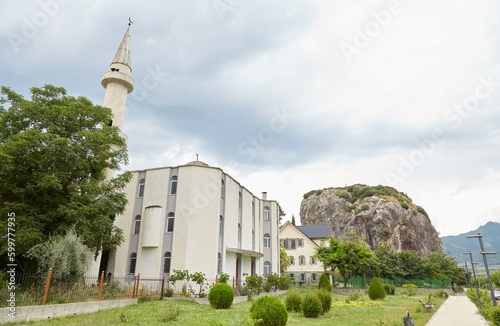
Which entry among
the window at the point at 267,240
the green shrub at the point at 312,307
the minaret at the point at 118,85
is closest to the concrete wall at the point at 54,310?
the green shrub at the point at 312,307

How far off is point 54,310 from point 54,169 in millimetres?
7447

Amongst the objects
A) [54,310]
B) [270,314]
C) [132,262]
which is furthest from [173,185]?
[270,314]

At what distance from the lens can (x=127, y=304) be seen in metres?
16.8

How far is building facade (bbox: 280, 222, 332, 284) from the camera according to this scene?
47531 millimetres

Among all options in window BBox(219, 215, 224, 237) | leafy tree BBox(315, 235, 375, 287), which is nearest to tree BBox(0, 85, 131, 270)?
window BBox(219, 215, 224, 237)

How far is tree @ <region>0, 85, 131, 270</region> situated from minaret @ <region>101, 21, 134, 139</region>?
627 centimetres

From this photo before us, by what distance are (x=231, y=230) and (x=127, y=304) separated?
1048 cm

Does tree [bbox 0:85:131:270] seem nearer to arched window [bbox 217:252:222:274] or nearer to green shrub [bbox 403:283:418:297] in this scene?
arched window [bbox 217:252:222:274]

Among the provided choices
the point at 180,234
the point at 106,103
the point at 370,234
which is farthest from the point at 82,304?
the point at 370,234

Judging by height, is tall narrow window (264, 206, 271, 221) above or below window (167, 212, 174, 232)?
above

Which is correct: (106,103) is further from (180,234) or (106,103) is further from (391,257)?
(391,257)

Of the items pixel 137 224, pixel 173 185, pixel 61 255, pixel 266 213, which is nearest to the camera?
pixel 61 255

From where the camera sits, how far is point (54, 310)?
12344mm

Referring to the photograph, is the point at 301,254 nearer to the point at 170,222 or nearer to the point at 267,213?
the point at 267,213
